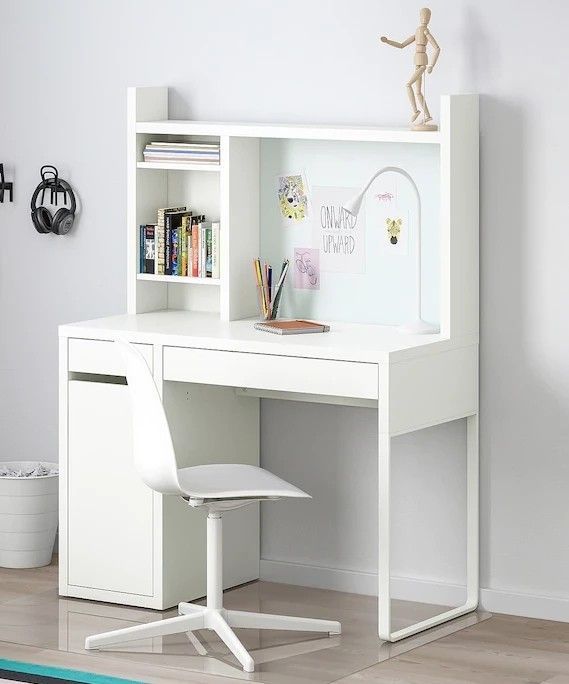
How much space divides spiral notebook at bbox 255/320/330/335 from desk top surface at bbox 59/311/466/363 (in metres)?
0.02

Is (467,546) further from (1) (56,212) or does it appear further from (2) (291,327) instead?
(1) (56,212)

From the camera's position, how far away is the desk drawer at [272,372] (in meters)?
3.96

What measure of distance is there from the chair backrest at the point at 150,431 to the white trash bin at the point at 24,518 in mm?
984

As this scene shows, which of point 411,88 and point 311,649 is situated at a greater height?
point 411,88

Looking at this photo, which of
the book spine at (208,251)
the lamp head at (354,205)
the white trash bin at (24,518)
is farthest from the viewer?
the white trash bin at (24,518)

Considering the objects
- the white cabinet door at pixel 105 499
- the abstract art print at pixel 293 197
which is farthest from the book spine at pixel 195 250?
the white cabinet door at pixel 105 499

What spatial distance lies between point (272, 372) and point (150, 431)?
43cm

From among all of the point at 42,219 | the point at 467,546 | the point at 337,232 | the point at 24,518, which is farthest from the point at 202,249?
the point at 467,546

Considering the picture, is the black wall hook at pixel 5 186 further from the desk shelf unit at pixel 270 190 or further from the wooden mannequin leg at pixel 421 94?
the wooden mannequin leg at pixel 421 94

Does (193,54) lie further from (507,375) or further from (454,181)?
(507,375)

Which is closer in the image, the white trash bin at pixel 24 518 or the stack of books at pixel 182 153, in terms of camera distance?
the stack of books at pixel 182 153

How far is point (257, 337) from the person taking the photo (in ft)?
13.8

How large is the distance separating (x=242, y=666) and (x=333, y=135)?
1460 mm

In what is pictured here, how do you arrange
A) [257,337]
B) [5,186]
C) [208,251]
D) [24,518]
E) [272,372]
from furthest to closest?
[5,186], [24,518], [208,251], [257,337], [272,372]
